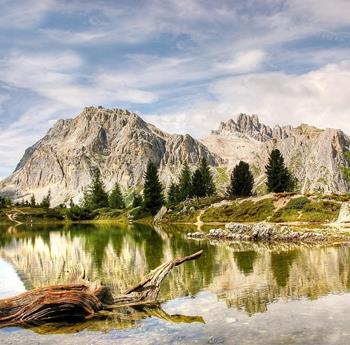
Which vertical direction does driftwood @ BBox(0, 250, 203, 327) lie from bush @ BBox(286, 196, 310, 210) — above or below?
below

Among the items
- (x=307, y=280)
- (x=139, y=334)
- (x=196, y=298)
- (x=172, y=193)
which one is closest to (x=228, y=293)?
(x=196, y=298)

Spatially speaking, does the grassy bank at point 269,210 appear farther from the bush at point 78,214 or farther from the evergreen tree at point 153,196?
the bush at point 78,214

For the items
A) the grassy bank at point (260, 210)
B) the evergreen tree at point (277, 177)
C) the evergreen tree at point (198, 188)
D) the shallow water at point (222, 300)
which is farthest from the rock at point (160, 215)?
the shallow water at point (222, 300)

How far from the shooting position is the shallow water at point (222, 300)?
19.5 m

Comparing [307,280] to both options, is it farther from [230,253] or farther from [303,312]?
[230,253]

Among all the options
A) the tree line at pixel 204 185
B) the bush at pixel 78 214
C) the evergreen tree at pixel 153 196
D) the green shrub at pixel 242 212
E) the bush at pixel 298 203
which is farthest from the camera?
the bush at pixel 78 214

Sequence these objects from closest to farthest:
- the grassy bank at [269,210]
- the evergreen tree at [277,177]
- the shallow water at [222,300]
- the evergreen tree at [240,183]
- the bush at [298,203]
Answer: the shallow water at [222,300]
the grassy bank at [269,210]
the bush at [298,203]
the evergreen tree at [277,177]
the evergreen tree at [240,183]

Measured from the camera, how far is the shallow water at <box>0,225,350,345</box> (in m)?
19.5

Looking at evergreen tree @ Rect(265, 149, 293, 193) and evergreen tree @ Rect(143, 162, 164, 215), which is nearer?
evergreen tree @ Rect(265, 149, 293, 193)

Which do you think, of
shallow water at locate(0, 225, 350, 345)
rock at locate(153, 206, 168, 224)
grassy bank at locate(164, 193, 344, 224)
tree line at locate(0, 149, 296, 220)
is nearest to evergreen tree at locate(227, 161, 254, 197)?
tree line at locate(0, 149, 296, 220)

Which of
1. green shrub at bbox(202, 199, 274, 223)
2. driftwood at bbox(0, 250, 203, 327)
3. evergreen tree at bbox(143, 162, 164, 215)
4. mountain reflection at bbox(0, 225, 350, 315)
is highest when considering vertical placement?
evergreen tree at bbox(143, 162, 164, 215)

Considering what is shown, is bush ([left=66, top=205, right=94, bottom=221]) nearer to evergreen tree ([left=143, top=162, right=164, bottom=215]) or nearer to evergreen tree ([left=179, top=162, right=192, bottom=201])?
evergreen tree ([left=143, top=162, right=164, bottom=215])

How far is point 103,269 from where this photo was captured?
140 ft

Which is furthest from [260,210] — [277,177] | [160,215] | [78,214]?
[78,214]
